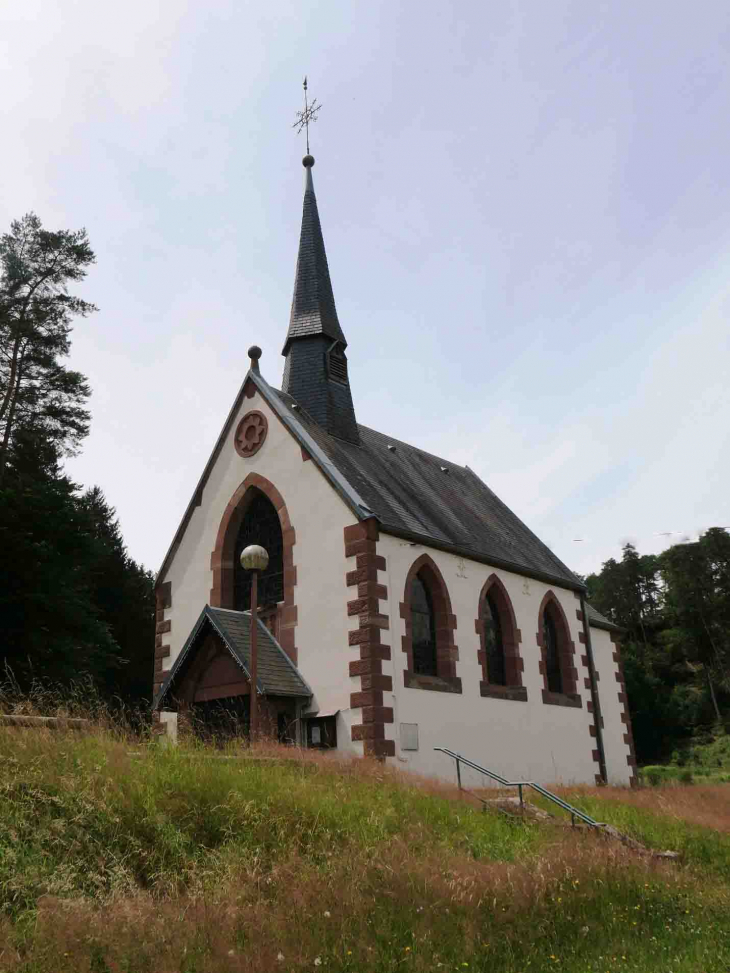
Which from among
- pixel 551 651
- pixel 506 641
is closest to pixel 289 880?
pixel 506 641

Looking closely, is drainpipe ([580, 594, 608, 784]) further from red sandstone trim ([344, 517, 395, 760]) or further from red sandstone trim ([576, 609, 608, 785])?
red sandstone trim ([344, 517, 395, 760])

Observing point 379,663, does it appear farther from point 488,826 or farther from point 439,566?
point 488,826

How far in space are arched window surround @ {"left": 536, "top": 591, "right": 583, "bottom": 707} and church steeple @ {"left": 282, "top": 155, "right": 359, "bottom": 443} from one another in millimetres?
6381

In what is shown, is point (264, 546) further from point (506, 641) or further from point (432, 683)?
point (506, 641)

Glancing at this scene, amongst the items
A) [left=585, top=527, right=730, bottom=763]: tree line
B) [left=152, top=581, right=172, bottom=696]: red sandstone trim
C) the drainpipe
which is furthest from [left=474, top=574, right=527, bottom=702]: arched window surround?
[left=585, top=527, right=730, bottom=763]: tree line

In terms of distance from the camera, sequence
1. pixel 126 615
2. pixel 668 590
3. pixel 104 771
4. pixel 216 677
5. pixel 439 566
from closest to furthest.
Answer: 1. pixel 104 771
2. pixel 216 677
3. pixel 439 566
4. pixel 126 615
5. pixel 668 590

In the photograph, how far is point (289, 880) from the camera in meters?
7.43

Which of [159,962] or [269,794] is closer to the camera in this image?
[159,962]

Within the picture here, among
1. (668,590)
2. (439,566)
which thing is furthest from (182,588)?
(668,590)

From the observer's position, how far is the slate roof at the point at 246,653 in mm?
15656

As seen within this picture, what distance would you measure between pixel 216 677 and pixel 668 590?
174 feet

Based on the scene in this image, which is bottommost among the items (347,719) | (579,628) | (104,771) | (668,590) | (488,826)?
Answer: (488,826)

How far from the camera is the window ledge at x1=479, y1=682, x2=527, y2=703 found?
60.9 feet

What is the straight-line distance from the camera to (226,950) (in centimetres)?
617
